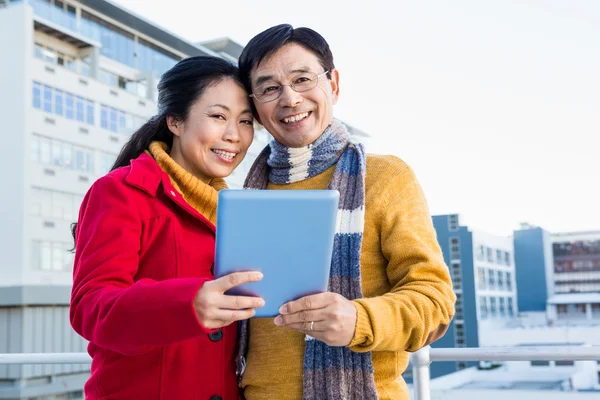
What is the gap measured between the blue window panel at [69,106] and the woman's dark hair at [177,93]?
14955 mm

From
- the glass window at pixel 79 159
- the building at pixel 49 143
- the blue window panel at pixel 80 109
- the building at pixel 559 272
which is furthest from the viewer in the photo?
the building at pixel 559 272

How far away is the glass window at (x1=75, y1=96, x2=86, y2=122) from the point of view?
15.4 meters

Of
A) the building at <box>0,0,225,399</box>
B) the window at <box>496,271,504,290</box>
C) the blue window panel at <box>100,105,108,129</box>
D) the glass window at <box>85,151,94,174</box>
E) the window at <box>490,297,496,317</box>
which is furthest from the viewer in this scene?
the window at <box>496,271,504,290</box>

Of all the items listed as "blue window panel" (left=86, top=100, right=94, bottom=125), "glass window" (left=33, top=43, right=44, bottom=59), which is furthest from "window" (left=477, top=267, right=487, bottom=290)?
"glass window" (left=33, top=43, right=44, bottom=59)

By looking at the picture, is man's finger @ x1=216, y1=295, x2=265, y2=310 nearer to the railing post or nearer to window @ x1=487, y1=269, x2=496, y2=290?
the railing post

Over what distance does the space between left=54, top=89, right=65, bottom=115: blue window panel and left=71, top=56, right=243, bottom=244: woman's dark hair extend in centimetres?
1499

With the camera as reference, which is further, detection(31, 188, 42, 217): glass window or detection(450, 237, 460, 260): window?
detection(450, 237, 460, 260): window

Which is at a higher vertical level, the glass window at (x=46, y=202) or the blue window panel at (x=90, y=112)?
the blue window panel at (x=90, y=112)

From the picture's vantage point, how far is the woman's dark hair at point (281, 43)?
991 millimetres

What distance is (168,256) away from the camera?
2.95 ft

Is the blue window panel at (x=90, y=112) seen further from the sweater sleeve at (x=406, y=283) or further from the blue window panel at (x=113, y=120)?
the sweater sleeve at (x=406, y=283)

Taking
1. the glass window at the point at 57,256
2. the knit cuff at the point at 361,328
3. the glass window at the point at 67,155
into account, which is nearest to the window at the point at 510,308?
the glass window at the point at 57,256

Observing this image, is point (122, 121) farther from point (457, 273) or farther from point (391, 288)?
point (457, 273)

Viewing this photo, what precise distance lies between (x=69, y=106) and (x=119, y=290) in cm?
1557
